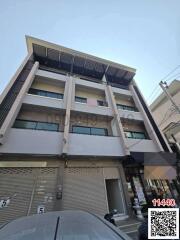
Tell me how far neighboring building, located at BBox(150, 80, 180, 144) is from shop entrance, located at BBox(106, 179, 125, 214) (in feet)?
32.2

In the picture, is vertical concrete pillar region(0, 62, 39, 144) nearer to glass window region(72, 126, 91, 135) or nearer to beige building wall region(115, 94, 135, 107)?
glass window region(72, 126, 91, 135)

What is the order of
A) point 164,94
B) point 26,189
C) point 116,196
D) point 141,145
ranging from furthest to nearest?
point 164,94, point 141,145, point 116,196, point 26,189

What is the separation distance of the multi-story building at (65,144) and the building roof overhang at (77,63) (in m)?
0.09

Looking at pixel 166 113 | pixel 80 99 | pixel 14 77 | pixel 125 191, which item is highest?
pixel 166 113

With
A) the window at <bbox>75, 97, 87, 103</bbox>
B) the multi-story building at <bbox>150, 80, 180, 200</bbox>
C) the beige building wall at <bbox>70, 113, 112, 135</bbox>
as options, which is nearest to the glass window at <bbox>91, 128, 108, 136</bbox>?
the beige building wall at <bbox>70, 113, 112, 135</bbox>

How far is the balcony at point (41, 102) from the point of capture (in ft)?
29.4

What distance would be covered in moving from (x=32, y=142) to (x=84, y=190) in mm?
4098

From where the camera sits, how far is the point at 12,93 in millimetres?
8641

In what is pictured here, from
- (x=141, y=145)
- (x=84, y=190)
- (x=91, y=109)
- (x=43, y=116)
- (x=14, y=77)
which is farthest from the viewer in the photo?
(x=91, y=109)

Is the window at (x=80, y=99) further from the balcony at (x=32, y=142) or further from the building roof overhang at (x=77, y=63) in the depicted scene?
the balcony at (x=32, y=142)

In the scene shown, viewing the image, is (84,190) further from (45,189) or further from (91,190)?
(45,189)

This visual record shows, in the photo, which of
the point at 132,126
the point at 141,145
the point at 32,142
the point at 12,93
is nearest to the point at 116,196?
the point at 141,145

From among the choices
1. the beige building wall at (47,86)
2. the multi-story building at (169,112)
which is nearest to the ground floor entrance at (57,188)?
the beige building wall at (47,86)

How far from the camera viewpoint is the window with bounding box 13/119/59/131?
8.55 m
